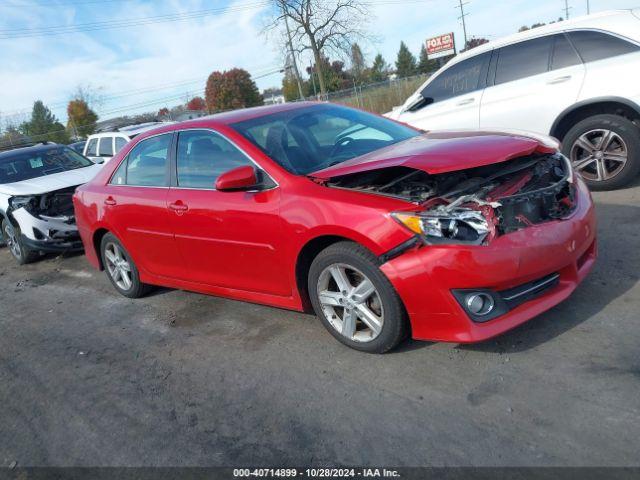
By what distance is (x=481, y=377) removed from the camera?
303cm

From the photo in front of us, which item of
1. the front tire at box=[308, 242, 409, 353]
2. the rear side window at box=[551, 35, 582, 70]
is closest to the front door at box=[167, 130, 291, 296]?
the front tire at box=[308, 242, 409, 353]

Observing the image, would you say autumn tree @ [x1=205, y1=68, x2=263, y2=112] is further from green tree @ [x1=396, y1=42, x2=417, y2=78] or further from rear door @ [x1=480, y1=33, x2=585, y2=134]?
rear door @ [x1=480, y1=33, x2=585, y2=134]

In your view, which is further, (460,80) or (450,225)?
(460,80)

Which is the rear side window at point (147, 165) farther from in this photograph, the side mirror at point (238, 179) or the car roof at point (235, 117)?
the side mirror at point (238, 179)

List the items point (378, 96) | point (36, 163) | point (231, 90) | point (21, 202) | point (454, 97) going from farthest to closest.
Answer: point (231, 90), point (378, 96), point (36, 163), point (21, 202), point (454, 97)

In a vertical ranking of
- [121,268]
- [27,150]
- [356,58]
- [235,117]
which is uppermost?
[356,58]

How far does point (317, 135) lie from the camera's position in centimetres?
418

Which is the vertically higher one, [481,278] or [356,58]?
[356,58]

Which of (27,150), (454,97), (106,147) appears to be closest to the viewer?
(454,97)

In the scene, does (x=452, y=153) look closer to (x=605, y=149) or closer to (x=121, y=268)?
(x=605, y=149)

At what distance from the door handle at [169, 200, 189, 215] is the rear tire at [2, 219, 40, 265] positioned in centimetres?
463

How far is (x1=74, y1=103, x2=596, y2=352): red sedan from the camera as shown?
3004mm

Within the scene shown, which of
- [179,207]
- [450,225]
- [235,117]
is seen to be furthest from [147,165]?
[450,225]

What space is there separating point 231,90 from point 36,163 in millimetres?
55799
